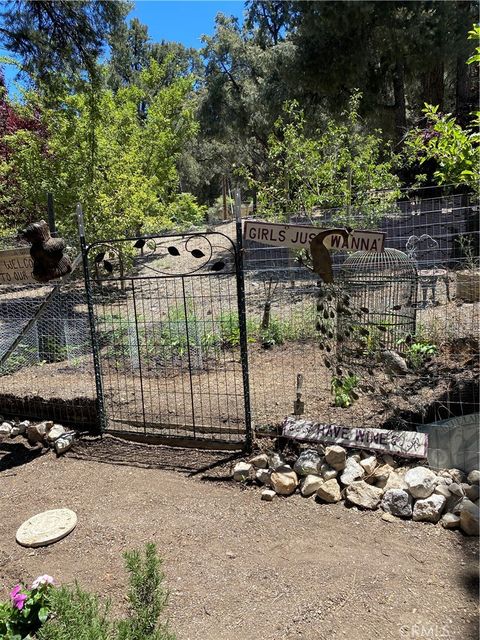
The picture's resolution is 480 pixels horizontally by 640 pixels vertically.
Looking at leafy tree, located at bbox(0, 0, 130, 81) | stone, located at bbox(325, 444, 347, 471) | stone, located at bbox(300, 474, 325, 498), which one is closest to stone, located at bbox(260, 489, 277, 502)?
stone, located at bbox(300, 474, 325, 498)

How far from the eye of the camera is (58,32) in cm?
745

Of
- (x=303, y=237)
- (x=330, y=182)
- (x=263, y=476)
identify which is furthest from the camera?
(x=330, y=182)

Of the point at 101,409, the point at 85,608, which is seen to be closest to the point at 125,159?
the point at 101,409

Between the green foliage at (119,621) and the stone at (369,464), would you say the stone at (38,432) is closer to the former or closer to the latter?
the green foliage at (119,621)

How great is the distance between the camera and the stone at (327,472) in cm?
320

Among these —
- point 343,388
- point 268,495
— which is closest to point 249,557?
point 268,495

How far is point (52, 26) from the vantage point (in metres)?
7.41

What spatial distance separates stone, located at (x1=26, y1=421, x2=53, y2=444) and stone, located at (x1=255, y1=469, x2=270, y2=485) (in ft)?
6.88

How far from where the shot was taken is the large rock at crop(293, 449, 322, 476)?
10.7 feet

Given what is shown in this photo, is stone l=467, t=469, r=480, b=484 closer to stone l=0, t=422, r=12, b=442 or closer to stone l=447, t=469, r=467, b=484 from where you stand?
stone l=447, t=469, r=467, b=484

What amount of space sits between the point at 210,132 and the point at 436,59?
1129cm

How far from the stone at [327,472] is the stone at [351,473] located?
0.18 feet

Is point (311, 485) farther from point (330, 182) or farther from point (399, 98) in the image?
point (399, 98)

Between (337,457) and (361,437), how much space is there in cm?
22
